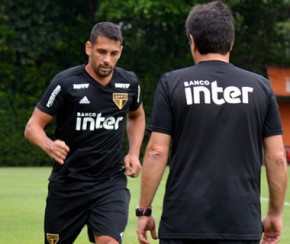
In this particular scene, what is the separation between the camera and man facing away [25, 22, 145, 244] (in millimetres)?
8047

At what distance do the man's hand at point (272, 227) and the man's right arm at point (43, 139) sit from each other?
205 centimetres

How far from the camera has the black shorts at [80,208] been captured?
8062 millimetres

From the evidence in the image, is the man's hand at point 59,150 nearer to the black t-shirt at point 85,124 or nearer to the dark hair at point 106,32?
the black t-shirt at point 85,124

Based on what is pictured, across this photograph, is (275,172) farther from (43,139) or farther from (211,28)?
(43,139)

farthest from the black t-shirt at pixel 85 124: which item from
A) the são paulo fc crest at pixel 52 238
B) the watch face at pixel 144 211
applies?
the watch face at pixel 144 211

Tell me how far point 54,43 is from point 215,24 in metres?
27.9

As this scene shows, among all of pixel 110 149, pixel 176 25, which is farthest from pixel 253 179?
pixel 176 25

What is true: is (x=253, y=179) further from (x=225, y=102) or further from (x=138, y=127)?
(x=138, y=127)

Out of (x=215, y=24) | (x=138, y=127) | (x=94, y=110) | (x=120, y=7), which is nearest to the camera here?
(x=215, y=24)

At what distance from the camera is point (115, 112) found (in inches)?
322

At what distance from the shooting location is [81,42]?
33594 mm

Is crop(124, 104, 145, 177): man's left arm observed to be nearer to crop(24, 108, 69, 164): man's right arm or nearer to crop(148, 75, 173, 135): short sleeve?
crop(24, 108, 69, 164): man's right arm

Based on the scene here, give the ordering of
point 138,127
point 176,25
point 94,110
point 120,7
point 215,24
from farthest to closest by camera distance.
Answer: point 176,25, point 120,7, point 138,127, point 94,110, point 215,24

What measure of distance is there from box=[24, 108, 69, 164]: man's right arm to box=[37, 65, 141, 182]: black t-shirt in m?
0.07
